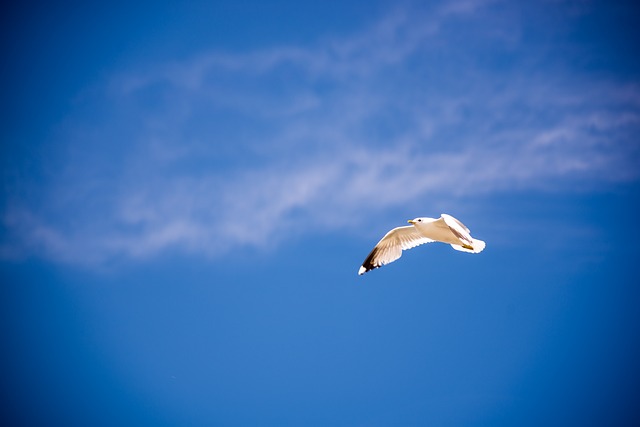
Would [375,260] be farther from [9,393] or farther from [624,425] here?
[9,393]

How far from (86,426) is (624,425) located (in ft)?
73.6

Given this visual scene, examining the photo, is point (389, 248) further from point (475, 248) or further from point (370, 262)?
point (475, 248)

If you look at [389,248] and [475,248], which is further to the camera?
[389,248]

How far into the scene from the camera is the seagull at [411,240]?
6590mm

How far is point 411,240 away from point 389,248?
1.11 feet

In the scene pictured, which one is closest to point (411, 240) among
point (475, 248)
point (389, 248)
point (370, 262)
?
point (389, 248)

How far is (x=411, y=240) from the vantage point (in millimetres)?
7352

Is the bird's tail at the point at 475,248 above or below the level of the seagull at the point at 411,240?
below

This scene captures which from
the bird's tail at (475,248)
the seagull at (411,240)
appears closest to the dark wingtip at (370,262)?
the seagull at (411,240)

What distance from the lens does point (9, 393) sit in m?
23.8

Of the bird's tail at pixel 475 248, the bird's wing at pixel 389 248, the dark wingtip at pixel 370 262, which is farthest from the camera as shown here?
the dark wingtip at pixel 370 262

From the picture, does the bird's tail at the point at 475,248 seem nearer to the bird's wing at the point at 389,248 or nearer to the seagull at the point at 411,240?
the seagull at the point at 411,240

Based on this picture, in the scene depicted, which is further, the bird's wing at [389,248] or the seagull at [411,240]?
the bird's wing at [389,248]

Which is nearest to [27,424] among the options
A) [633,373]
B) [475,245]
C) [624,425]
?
[475,245]
